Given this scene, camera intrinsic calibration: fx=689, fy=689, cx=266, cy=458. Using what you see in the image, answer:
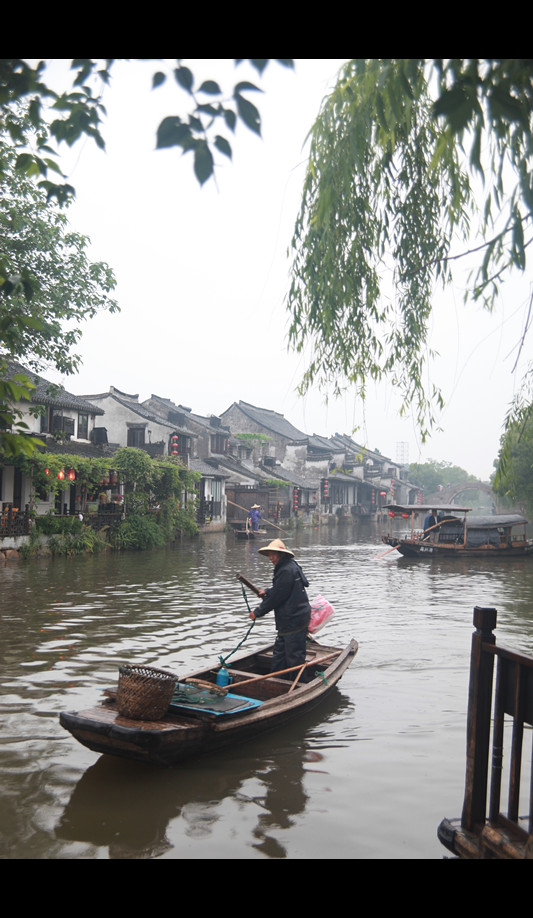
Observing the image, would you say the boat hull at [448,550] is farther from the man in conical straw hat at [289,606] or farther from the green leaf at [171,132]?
the green leaf at [171,132]

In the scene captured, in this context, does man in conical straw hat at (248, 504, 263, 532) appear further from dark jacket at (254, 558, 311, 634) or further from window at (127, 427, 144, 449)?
dark jacket at (254, 558, 311, 634)

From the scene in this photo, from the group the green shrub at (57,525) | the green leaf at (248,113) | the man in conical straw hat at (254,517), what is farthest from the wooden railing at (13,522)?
the green leaf at (248,113)

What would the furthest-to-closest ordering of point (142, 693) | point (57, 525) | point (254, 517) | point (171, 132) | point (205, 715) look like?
point (254, 517) → point (57, 525) → point (205, 715) → point (142, 693) → point (171, 132)

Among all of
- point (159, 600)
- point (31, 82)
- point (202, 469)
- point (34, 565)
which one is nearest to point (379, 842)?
point (31, 82)

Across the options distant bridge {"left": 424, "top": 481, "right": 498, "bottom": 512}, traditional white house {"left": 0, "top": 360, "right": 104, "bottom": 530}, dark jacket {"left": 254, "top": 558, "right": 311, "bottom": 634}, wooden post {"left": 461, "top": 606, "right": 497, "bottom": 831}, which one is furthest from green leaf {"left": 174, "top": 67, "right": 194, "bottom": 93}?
distant bridge {"left": 424, "top": 481, "right": 498, "bottom": 512}

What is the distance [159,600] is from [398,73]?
13.0 meters

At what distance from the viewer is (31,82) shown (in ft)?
11.7

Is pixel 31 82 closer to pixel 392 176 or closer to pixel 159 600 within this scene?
pixel 392 176

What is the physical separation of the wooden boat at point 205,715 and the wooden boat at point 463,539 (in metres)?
19.8

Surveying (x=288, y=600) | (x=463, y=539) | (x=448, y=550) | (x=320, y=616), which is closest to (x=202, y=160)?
(x=288, y=600)

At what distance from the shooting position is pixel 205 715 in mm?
5906

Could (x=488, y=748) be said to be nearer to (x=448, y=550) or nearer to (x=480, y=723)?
(x=480, y=723)

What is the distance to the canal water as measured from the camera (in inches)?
187

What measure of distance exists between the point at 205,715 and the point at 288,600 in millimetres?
1922
